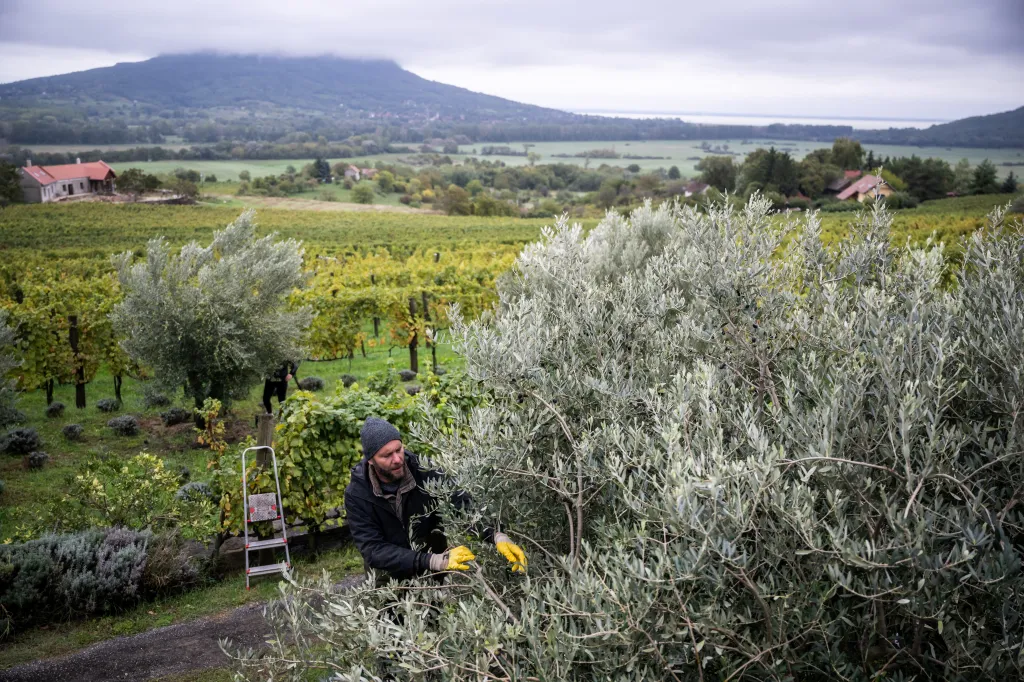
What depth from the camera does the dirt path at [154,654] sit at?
20.1 ft

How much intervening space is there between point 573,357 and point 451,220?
2519 inches

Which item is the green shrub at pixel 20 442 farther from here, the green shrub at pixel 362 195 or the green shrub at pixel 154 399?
the green shrub at pixel 362 195

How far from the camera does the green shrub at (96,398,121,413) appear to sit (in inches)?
585

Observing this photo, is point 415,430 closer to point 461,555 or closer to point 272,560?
point 461,555

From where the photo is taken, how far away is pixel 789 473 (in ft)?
10.7

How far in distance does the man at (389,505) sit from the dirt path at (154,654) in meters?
1.97

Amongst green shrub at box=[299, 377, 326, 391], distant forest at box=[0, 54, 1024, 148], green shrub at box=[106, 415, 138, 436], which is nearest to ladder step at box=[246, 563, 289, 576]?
green shrub at box=[106, 415, 138, 436]

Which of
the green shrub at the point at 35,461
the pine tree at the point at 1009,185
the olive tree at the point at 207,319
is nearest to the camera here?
the green shrub at the point at 35,461

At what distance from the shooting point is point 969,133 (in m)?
31.2

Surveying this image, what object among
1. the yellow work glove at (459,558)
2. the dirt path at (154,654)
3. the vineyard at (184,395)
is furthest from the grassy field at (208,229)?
the yellow work glove at (459,558)

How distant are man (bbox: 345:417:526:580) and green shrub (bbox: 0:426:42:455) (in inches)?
419

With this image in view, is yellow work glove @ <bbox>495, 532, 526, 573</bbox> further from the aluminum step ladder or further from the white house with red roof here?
the white house with red roof

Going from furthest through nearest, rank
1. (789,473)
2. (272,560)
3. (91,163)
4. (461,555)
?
(91,163), (272,560), (461,555), (789,473)

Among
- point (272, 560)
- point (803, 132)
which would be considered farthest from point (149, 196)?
point (803, 132)
